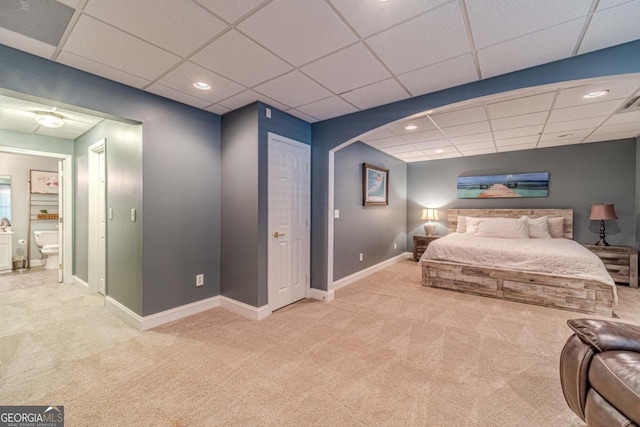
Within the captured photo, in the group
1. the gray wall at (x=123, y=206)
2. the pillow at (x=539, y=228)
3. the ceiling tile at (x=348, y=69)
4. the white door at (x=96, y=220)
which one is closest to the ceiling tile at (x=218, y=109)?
the gray wall at (x=123, y=206)

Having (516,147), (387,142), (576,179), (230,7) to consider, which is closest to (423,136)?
(387,142)

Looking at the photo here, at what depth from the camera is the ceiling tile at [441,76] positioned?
2153 mm

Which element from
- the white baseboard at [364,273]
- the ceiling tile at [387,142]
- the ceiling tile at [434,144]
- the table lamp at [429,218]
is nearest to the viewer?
the white baseboard at [364,273]

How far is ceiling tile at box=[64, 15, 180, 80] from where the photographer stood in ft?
5.74

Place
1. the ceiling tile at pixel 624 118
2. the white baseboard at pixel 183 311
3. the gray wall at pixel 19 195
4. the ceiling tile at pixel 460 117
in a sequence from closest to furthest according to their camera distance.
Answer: the white baseboard at pixel 183 311, the ceiling tile at pixel 460 117, the ceiling tile at pixel 624 118, the gray wall at pixel 19 195

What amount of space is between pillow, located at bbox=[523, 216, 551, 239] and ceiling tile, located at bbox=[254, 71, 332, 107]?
4.64 m

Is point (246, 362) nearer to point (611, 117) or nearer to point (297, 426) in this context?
point (297, 426)

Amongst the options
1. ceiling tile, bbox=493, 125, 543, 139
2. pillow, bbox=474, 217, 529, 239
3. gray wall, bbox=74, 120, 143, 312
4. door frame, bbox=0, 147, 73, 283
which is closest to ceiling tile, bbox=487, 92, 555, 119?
ceiling tile, bbox=493, 125, 543, 139

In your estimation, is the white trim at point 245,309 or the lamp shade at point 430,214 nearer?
the white trim at point 245,309

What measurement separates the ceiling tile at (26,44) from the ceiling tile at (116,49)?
141 mm

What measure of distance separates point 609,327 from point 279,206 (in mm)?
2820

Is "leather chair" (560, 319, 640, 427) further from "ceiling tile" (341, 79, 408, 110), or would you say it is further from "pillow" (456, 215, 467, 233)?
"pillow" (456, 215, 467, 233)

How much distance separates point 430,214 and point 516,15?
4787 mm

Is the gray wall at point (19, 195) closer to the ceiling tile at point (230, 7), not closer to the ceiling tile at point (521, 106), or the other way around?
the ceiling tile at point (230, 7)
